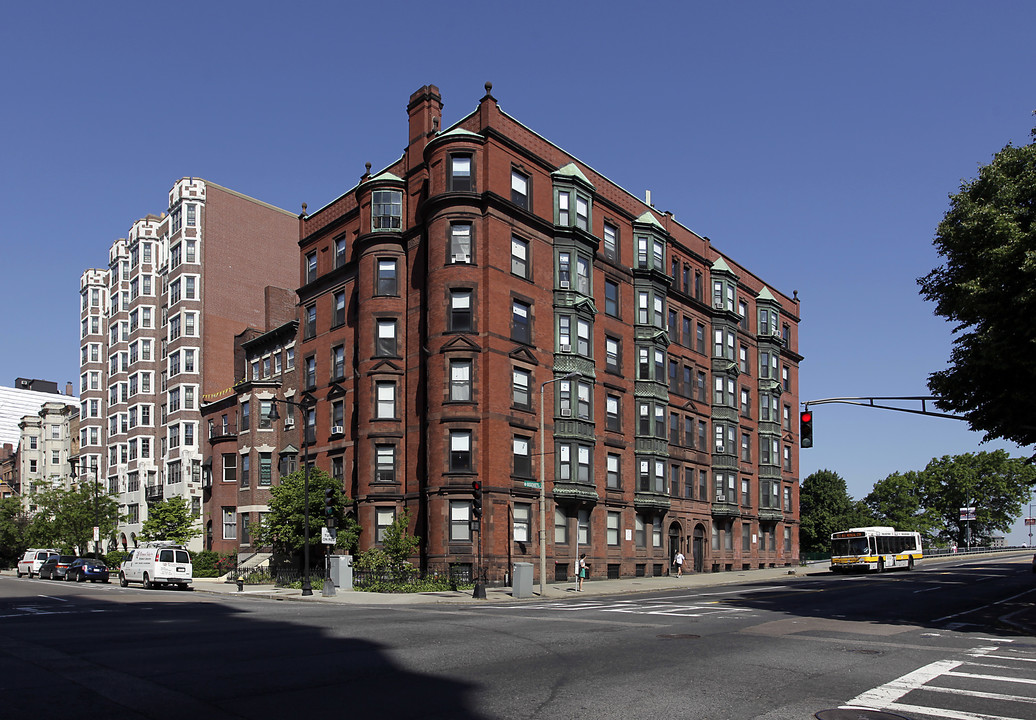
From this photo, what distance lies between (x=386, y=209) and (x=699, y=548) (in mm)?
32622

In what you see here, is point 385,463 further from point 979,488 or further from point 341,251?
point 979,488

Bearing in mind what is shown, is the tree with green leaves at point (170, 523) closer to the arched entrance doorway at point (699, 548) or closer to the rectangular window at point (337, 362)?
the rectangular window at point (337, 362)

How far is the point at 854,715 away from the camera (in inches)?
429

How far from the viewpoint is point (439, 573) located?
4216 centimetres

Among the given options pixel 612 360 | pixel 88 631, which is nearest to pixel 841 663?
pixel 88 631

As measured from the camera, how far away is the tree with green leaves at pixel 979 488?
127312mm

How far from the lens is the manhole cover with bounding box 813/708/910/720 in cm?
1072

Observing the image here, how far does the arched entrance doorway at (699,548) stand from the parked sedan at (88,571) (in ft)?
129

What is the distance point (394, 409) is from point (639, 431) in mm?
16679

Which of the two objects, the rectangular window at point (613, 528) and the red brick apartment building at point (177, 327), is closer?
the rectangular window at point (613, 528)

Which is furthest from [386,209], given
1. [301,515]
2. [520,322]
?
[301,515]

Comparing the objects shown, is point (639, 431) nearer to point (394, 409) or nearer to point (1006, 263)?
point (394, 409)

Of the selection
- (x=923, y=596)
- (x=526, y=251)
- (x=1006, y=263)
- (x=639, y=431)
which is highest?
Result: (x=526, y=251)

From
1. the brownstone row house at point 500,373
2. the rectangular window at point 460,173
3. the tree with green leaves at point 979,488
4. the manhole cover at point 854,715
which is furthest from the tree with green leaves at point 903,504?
the manhole cover at point 854,715
